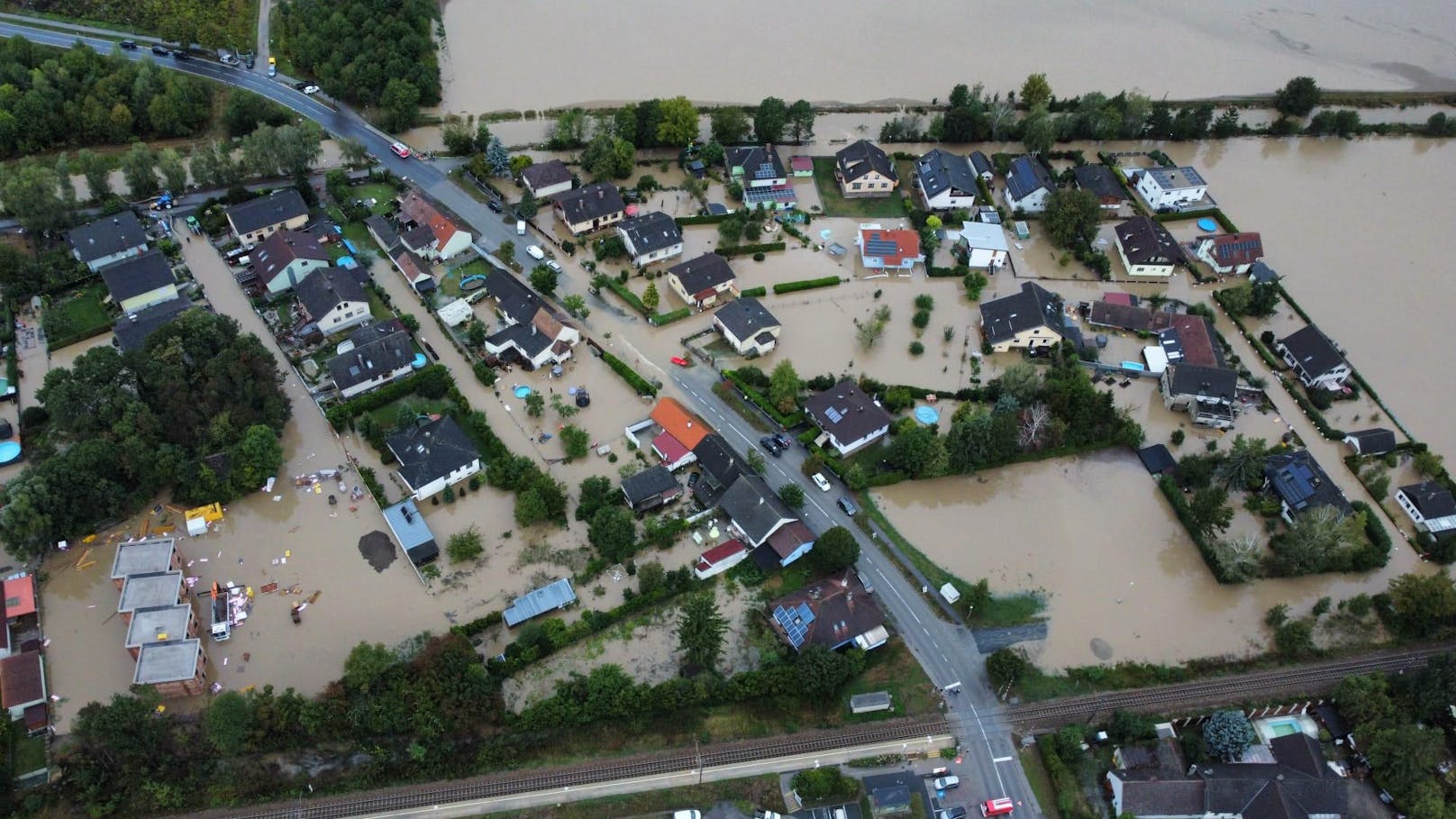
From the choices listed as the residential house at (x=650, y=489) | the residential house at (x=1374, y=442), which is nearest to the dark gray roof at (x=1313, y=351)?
the residential house at (x=1374, y=442)

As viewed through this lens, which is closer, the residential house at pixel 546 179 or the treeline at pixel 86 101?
the residential house at pixel 546 179

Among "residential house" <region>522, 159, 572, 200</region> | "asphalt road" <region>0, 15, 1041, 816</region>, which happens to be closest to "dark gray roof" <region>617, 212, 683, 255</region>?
"asphalt road" <region>0, 15, 1041, 816</region>

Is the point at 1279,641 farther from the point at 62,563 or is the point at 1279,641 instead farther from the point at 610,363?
the point at 62,563

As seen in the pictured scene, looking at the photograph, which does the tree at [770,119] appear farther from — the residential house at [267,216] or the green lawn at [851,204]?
the residential house at [267,216]

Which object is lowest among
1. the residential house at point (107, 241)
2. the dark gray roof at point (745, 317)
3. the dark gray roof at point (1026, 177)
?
the dark gray roof at point (745, 317)

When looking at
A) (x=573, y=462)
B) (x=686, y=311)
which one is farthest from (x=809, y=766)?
(x=686, y=311)

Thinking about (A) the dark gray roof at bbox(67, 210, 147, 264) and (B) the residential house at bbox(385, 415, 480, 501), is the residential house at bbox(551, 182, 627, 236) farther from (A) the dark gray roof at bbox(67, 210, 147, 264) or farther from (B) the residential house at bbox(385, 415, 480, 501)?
(A) the dark gray roof at bbox(67, 210, 147, 264)
